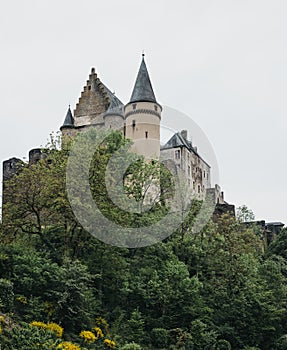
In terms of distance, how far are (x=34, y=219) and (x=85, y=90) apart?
85.4 ft

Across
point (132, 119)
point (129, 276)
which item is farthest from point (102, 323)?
point (132, 119)

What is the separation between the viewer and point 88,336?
62.3ft

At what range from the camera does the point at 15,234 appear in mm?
24297

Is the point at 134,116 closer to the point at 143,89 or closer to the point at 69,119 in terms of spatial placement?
the point at 143,89

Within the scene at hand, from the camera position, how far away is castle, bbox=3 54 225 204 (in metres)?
43.5

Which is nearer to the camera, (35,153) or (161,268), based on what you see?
(161,268)

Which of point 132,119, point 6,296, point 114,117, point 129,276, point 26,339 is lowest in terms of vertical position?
point 26,339

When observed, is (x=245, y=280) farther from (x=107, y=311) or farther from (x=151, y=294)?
(x=107, y=311)

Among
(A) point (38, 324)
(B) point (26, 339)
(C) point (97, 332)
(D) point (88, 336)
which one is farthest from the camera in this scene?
(C) point (97, 332)

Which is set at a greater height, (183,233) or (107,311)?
(183,233)

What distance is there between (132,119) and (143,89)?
2.46 m

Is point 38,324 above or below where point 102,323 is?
below

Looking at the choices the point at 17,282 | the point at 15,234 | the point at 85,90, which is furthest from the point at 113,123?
the point at 17,282

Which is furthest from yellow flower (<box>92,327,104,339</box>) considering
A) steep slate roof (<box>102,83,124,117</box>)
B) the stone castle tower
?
steep slate roof (<box>102,83,124,117</box>)
